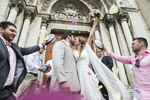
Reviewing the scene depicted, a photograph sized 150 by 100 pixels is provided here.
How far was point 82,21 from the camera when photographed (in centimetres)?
579

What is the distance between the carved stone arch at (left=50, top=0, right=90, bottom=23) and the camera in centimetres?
577

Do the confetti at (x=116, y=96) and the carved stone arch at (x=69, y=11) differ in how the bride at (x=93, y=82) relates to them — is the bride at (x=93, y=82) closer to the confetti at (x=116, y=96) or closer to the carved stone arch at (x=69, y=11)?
the confetti at (x=116, y=96)

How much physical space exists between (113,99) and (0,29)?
7.06ft

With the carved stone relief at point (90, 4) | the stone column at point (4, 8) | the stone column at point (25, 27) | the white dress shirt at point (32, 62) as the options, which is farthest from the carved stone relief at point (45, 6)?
the white dress shirt at point (32, 62)

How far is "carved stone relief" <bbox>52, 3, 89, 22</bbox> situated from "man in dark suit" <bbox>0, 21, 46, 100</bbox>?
4.63m

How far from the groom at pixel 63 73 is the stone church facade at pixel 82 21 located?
3.01 m

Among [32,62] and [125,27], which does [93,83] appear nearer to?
[32,62]

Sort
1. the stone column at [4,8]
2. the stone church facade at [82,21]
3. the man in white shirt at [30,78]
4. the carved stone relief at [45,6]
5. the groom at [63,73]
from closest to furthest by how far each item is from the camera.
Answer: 1. the groom at [63,73]
2. the man in white shirt at [30,78]
3. the stone column at [4,8]
4. the stone church facade at [82,21]
5. the carved stone relief at [45,6]

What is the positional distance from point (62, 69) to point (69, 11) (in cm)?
554

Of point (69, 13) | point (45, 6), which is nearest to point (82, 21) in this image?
point (69, 13)

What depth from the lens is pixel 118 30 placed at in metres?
4.82

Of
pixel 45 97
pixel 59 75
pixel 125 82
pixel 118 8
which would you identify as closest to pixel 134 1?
pixel 118 8

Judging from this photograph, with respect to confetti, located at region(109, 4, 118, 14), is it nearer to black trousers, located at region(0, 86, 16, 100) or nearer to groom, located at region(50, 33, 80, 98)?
groom, located at region(50, 33, 80, 98)

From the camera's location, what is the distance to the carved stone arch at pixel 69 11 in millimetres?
5767
